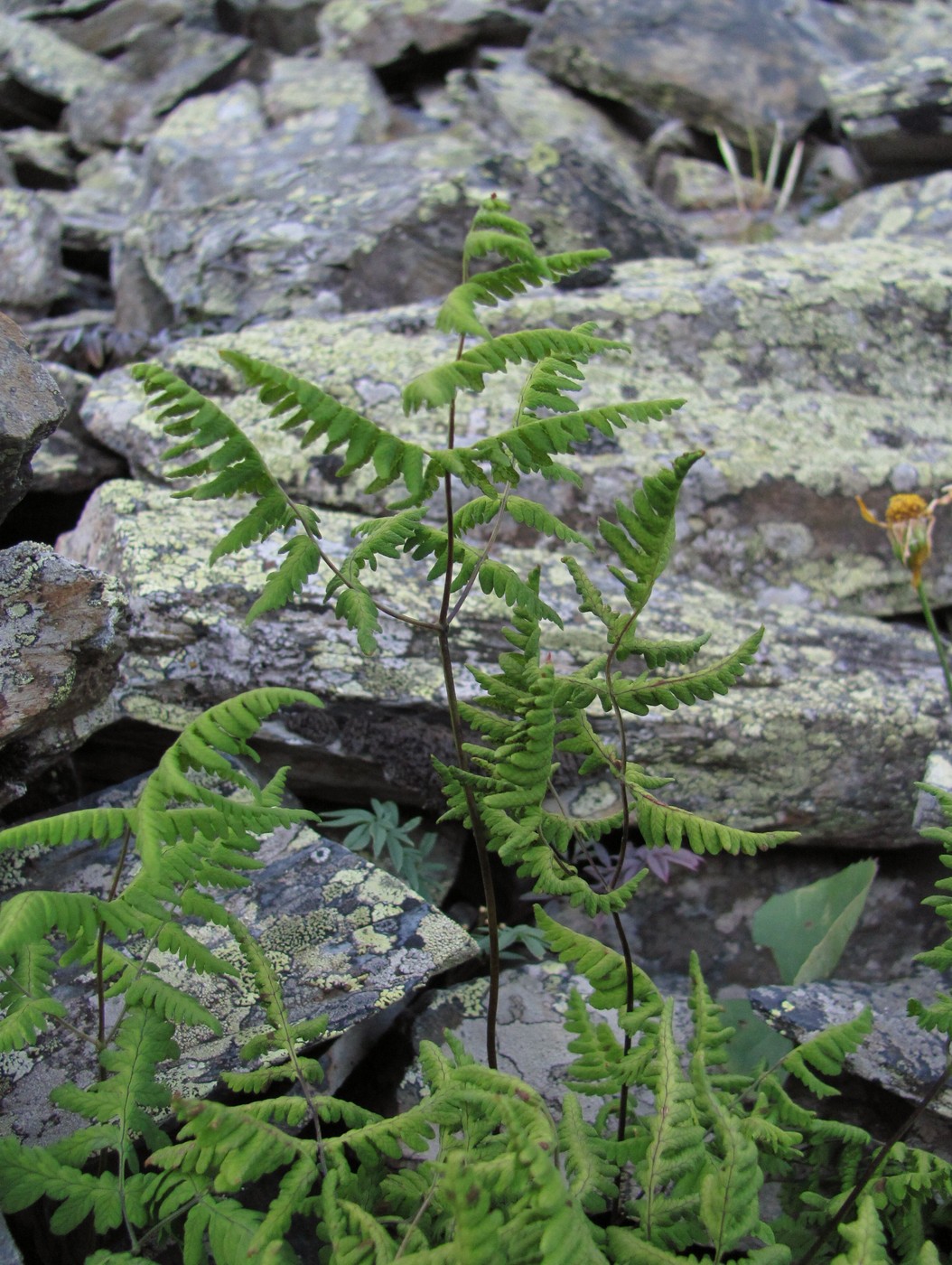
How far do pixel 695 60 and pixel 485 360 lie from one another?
733 cm

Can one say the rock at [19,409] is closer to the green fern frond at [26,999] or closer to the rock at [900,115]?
the green fern frond at [26,999]

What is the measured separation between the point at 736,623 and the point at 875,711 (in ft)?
1.68

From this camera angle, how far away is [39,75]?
8398mm

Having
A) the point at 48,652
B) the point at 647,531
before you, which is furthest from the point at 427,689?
the point at 647,531

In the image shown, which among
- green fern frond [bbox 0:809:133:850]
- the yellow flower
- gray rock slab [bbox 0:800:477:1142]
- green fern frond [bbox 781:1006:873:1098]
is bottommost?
gray rock slab [bbox 0:800:477:1142]

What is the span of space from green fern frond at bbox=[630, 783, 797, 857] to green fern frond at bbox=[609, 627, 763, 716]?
0.52 feet

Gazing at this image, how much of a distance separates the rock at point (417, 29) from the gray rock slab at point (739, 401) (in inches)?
205

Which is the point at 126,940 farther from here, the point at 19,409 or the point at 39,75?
the point at 39,75

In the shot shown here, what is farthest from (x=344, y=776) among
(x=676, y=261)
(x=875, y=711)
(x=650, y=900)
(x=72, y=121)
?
(x=72, y=121)

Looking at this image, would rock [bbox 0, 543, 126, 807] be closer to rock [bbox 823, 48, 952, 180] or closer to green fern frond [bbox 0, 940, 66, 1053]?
green fern frond [bbox 0, 940, 66, 1053]

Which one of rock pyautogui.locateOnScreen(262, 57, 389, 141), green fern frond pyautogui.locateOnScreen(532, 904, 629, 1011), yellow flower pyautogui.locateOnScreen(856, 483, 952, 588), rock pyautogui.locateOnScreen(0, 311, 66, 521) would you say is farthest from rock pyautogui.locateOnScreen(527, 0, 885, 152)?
green fern frond pyautogui.locateOnScreen(532, 904, 629, 1011)

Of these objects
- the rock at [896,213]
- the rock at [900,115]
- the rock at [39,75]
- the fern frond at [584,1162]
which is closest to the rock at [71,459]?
the fern frond at [584,1162]

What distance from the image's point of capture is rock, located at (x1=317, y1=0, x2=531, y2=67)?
27.1 feet

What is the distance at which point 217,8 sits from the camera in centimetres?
953
